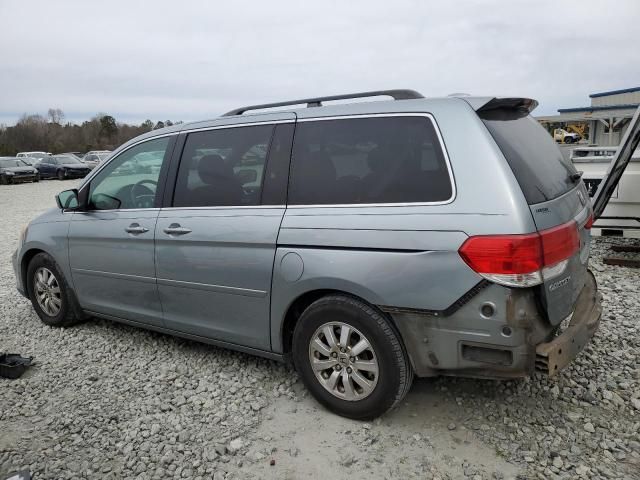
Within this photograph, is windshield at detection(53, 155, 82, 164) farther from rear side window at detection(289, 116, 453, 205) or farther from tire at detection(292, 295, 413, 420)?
tire at detection(292, 295, 413, 420)

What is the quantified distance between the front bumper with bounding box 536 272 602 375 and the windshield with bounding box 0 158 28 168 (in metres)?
32.0

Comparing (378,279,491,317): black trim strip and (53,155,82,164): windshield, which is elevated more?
(53,155,82,164): windshield

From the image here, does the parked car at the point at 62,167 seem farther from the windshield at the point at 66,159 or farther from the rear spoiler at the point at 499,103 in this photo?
the rear spoiler at the point at 499,103

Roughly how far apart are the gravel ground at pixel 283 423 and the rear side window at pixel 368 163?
134 centimetres

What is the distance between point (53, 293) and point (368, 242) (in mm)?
3413

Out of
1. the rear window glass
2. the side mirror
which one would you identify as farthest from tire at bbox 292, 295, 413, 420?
the side mirror

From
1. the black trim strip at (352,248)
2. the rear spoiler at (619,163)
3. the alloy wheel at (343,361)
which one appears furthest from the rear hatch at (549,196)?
the rear spoiler at (619,163)

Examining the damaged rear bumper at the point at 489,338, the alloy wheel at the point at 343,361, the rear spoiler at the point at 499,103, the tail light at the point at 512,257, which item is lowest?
the alloy wheel at the point at 343,361

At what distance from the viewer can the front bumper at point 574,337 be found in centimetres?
259

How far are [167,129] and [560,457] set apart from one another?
11.3ft

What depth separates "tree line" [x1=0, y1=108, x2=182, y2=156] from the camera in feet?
199

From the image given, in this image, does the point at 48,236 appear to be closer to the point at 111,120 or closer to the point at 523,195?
the point at 523,195

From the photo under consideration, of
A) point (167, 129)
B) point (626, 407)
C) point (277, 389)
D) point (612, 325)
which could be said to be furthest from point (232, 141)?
point (612, 325)

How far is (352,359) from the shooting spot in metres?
2.98
